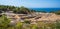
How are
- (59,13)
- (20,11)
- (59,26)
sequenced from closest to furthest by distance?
(59,26) → (59,13) → (20,11)

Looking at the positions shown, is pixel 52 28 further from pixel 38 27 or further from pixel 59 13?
pixel 59 13

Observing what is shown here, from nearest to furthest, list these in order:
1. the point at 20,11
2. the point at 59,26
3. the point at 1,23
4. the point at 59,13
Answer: the point at 59,26
the point at 1,23
the point at 59,13
the point at 20,11

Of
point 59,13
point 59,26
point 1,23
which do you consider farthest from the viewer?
point 59,13

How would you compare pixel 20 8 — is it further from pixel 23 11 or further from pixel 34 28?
pixel 34 28

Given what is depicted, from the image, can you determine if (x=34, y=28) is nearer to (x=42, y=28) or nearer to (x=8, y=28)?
(x=42, y=28)

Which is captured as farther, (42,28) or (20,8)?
(20,8)

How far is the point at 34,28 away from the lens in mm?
15414

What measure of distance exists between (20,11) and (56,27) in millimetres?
16482

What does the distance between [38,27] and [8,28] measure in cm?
226

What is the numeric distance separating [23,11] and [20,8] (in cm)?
109

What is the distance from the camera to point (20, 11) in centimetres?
3152

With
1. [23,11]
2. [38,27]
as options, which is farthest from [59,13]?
[38,27]

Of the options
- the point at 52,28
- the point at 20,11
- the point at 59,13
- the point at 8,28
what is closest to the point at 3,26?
the point at 8,28

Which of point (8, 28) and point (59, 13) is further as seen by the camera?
point (59, 13)
